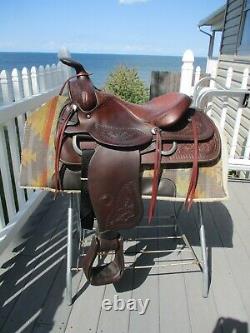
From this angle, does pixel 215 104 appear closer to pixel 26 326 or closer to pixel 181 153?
pixel 181 153

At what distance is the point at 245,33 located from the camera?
15.9 feet

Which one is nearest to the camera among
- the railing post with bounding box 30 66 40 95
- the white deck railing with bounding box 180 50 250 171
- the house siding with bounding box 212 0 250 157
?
the railing post with bounding box 30 66 40 95

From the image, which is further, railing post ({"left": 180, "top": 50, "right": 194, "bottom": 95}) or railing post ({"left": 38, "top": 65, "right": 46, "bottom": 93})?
railing post ({"left": 180, "top": 50, "right": 194, "bottom": 95})

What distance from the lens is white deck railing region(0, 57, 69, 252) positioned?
168 centimetres

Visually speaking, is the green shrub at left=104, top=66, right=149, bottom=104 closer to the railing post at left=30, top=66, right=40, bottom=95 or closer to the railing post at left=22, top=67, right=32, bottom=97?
the railing post at left=30, top=66, right=40, bottom=95

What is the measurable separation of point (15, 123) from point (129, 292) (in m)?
1.31

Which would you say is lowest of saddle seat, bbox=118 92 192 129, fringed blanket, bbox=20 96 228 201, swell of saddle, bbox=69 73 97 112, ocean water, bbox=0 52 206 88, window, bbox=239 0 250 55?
ocean water, bbox=0 52 206 88

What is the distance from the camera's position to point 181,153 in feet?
3.80

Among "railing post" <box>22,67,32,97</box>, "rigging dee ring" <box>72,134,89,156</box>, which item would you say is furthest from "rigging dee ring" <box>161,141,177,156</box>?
"railing post" <box>22,67,32,97</box>

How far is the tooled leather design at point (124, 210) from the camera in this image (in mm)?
1131

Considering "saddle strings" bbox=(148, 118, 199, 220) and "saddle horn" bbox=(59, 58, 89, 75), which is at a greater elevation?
"saddle horn" bbox=(59, 58, 89, 75)

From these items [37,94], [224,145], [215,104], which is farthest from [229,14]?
[224,145]

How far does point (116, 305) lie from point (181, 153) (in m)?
0.81

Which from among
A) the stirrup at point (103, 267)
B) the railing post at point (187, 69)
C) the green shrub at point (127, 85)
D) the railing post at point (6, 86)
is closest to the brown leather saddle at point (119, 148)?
the stirrup at point (103, 267)
